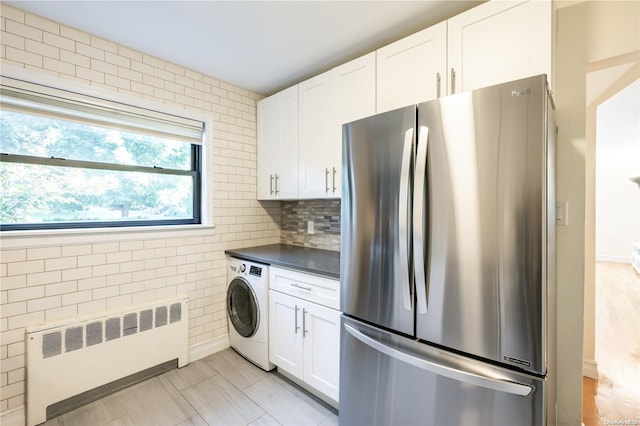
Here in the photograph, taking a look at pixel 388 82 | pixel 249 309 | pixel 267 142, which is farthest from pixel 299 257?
pixel 388 82

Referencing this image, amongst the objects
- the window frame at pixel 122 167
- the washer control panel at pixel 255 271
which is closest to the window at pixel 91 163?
the window frame at pixel 122 167

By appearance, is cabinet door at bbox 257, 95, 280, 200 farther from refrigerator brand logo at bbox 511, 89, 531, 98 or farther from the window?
refrigerator brand logo at bbox 511, 89, 531, 98

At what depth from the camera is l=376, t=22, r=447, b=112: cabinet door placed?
1.59 m

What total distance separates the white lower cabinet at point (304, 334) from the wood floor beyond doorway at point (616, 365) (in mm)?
1603

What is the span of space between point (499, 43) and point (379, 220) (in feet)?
Answer: 3.59

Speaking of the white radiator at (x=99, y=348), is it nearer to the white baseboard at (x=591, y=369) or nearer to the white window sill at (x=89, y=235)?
the white window sill at (x=89, y=235)

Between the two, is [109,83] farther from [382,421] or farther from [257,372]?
[382,421]

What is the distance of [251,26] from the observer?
5.99 ft

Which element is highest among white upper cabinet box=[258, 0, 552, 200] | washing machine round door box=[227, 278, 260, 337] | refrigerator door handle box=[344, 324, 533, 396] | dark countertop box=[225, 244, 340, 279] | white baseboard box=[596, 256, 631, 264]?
white upper cabinet box=[258, 0, 552, 200]

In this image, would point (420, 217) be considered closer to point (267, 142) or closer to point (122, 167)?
point (267, 142)

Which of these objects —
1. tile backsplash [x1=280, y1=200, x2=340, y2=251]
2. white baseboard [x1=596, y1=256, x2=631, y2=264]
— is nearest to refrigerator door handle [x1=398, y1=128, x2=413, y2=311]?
tile backsplash [x1=280, y1=200, x2=340, y2=251]

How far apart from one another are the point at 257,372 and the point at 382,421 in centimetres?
131

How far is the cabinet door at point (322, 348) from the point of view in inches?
70.1

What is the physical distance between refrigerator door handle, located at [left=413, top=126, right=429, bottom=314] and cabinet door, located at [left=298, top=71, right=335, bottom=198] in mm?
1067
